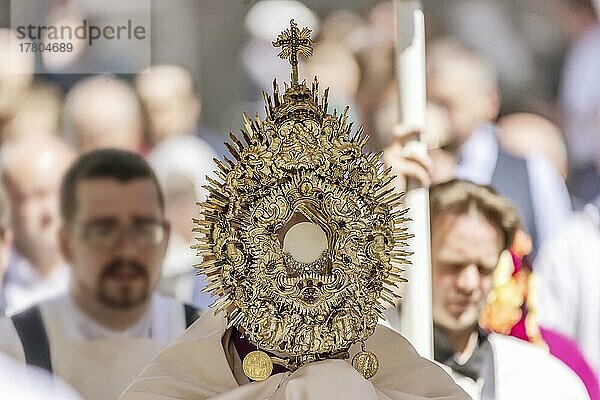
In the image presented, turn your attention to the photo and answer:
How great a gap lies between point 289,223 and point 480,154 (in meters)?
1.70

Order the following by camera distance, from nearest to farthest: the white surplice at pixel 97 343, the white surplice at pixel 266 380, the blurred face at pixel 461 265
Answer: the white surplice at pixel 266 380, the white surplice at pixel 97 343, the blurred face at pixel 461 265

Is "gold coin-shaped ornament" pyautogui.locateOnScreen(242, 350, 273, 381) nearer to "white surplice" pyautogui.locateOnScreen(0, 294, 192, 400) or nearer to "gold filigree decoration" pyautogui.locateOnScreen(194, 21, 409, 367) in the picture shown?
"gold filigree decoration" pyautogui.locateOnScreen(194, 21, 409, 367)

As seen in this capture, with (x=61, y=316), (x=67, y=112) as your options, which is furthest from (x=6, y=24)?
(x=61, y=316)

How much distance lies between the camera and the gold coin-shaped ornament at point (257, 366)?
1.46 metres

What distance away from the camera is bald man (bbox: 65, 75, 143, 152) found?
295 cm

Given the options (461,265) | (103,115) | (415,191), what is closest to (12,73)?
(103,115)

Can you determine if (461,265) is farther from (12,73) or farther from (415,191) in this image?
(12,73)

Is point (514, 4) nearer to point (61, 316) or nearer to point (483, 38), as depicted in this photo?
point (483, 38)

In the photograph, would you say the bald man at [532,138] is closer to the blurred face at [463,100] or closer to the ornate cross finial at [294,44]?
the blurred face at [463,100]

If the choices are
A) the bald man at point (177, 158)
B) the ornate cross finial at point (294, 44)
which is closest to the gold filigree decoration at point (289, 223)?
the ornate cross finial at point (294, 44)

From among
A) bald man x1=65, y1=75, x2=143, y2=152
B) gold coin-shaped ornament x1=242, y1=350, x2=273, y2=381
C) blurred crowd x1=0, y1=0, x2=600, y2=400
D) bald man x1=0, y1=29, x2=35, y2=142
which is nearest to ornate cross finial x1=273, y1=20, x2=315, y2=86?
gold coin-shaped ornament x1=242, y1=350, x2=273, y2=381

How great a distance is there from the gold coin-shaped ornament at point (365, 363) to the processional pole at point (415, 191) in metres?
1.43

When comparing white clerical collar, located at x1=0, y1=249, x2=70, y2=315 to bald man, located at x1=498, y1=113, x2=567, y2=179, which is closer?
white clerical collar, located at x1=0, y1=249, x2=70, y2=315

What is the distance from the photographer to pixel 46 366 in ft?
9.44
